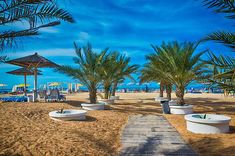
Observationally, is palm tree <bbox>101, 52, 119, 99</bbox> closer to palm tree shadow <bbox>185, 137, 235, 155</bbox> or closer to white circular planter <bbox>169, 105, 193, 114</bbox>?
white circular planter <bbox>169, 105, 193, 114</bbox>

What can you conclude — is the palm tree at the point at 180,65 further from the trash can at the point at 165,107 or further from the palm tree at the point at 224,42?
the palm tree at the point at 224,42

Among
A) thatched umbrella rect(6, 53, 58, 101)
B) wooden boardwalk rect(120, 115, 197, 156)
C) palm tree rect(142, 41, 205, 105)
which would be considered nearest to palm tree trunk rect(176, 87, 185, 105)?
palm tree rect(142, 41, 205, 105)

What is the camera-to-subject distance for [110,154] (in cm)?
473

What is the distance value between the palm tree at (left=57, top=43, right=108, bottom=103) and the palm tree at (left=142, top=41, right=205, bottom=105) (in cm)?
331

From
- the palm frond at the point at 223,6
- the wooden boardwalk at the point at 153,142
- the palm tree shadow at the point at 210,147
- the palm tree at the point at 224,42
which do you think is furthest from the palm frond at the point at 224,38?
the wooden boardwalk at the point at 153,142

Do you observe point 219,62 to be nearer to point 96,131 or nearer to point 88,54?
point 96,131

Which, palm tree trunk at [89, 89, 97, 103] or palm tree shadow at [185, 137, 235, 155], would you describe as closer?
palm tree shadow at [185, 137, 235, 155]

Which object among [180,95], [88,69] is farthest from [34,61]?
[180,95]

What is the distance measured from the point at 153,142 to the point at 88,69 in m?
7.49

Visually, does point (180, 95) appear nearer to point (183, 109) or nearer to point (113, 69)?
point (183, 109)

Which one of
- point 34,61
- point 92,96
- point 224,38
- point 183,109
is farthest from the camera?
point 34,61

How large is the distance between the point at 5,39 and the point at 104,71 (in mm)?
9621

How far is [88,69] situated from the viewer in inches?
484

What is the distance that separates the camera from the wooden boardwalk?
474 cm
